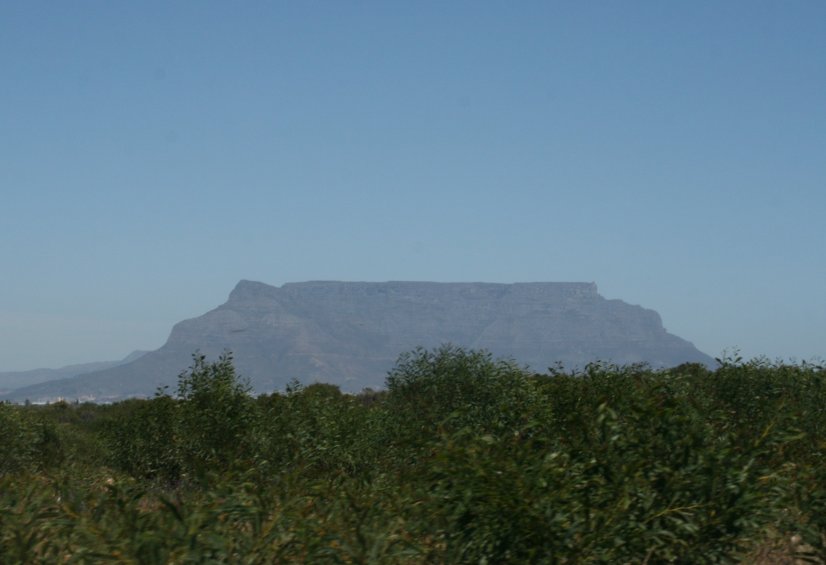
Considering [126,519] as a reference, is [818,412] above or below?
below

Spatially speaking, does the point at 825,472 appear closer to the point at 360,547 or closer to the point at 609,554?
the point at 609,554

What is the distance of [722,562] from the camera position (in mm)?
8953

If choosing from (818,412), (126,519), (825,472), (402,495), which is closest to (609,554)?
(402,495)

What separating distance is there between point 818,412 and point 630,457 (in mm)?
16731

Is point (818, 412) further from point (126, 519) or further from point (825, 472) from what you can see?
point (126, 519)

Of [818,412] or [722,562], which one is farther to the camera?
[818,412]

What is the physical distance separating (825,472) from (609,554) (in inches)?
118

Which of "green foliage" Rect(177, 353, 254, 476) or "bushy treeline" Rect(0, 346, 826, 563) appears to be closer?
"bushy treeline" Rect(0, 346, 826, 563)

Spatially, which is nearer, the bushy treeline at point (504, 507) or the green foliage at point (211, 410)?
the bushy treeline at point (504, 507)

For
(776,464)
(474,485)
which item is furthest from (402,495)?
(776,464)

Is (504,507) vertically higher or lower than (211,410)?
lower

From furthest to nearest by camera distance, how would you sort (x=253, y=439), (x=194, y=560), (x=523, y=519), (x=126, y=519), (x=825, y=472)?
1. (x=253, y=439)
2. (x=825, y=472)
3. (x=523, y=519)
4. (x=126, y=519)
5. (x=194, y=560)

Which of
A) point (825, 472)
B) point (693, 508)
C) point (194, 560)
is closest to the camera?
point (194, 560)

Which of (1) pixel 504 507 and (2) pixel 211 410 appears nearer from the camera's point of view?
(1) pixel 504 507
